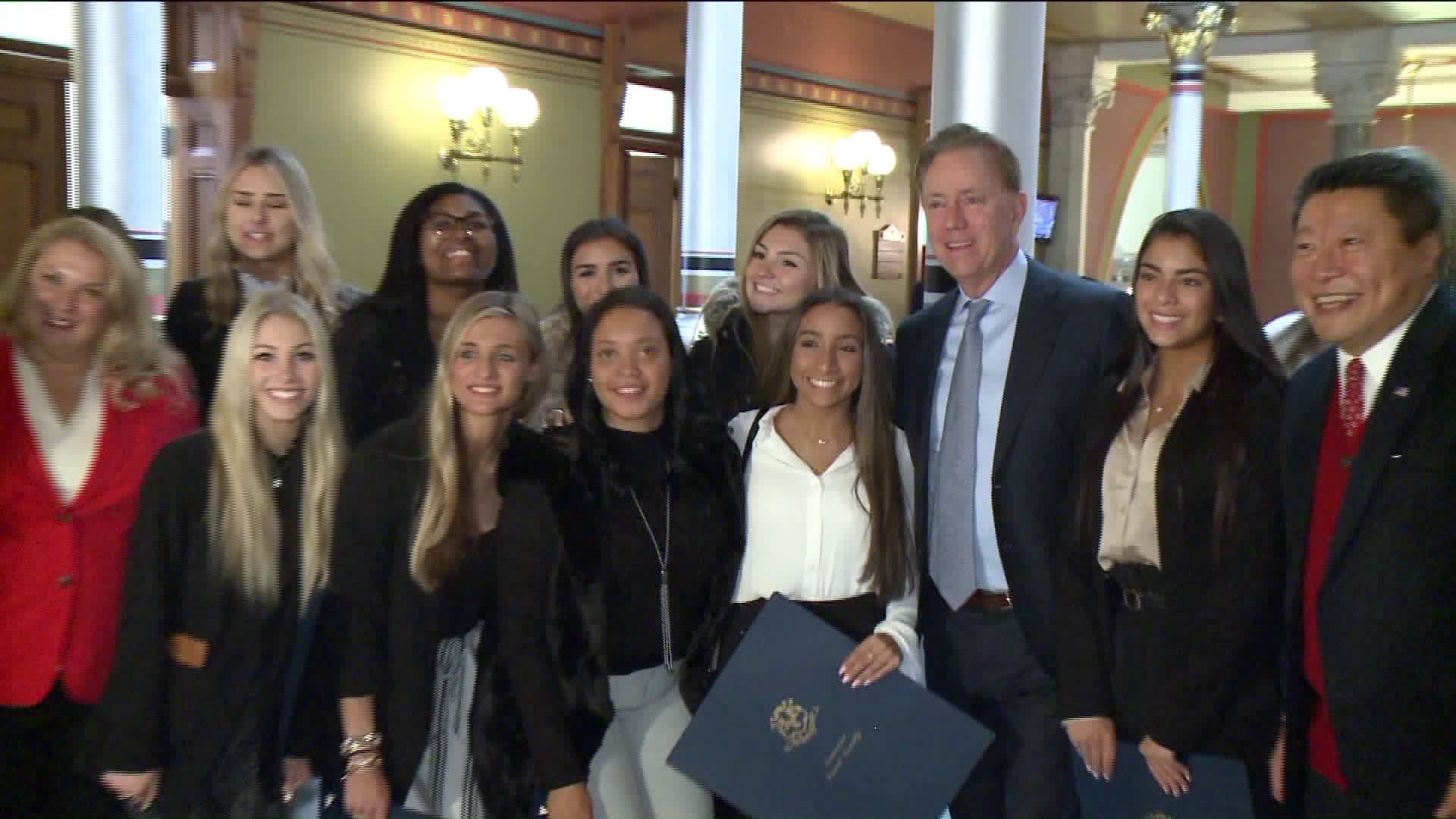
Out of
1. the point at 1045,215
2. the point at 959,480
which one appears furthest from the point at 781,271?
the point at 1045,215

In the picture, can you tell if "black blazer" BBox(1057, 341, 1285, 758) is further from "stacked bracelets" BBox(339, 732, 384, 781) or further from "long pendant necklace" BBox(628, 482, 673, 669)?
"stacked bracelets" BBox(339, 732, 384, 781)

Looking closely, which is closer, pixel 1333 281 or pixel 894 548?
pixel 1333 281

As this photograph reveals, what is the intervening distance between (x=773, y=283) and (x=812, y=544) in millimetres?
817

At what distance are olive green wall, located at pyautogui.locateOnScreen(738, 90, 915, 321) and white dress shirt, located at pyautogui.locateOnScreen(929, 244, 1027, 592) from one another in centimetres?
655

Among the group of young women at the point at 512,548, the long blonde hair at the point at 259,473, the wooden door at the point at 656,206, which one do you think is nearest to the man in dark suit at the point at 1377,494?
the group of young women at the point at 512,548

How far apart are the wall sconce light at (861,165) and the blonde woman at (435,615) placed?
770 cm

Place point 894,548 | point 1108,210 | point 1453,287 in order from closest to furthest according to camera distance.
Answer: point 1453,287 → point 894,548 → point 1108,210

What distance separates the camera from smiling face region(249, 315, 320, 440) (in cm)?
219

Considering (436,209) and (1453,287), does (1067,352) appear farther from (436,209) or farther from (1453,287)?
(436,209)

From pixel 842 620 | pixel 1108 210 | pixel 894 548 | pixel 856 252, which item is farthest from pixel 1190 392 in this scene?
pixel 1108 210

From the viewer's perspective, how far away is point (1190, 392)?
2014mm

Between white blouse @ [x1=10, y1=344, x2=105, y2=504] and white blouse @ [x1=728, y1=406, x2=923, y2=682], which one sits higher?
white blouse @ [x1=10, y1=344, x2=105, y2=504]

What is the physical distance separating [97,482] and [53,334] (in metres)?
0.30

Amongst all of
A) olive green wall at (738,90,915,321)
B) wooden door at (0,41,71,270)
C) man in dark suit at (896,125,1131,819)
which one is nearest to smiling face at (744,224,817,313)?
man in dark suit at (896,125,1131,819)
